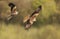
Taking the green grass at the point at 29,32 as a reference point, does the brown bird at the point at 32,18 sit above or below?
above

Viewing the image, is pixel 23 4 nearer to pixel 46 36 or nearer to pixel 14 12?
pixel 14 12

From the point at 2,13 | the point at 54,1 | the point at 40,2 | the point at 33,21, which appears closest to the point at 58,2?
the point at 54,1

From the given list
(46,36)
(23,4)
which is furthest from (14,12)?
(46,36)

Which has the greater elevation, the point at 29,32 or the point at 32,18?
the point at 32,18

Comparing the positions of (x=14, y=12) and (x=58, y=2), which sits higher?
(x=58, y=2)

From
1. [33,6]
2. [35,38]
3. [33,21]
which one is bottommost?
[35,38]

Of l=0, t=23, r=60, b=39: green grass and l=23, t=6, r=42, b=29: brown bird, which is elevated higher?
l=23, t=6, r=42, b=29: brown bird
